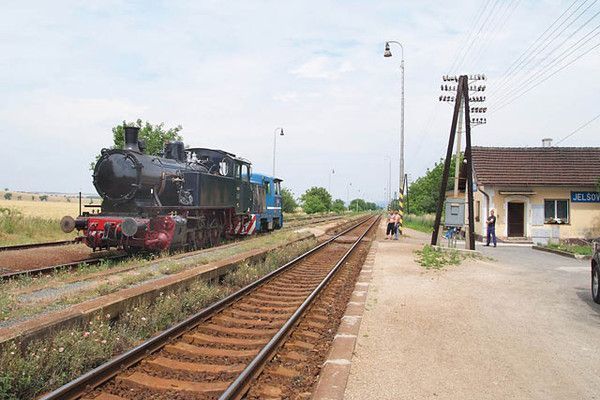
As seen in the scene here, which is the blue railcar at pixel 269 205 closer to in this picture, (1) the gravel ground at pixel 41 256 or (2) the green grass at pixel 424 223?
(1) the gravel ground at pixel 41 256

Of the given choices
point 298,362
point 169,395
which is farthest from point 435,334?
point 169,395

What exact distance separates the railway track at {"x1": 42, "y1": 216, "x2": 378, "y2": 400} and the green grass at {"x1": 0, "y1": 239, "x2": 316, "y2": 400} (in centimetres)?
42

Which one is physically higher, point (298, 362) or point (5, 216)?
point (5, 216)

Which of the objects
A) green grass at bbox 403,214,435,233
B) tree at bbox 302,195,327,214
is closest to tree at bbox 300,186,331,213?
tree at bbox 302,195,327,214

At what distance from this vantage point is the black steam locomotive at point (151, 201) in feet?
41.3

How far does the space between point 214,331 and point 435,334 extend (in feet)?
9.59

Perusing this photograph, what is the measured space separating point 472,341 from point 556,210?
67.3 ft

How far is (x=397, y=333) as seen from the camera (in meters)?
6.57

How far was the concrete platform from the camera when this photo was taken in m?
4.64

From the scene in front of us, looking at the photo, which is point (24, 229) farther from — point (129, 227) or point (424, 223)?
point (424, 223)

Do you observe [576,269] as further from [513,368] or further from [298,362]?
[298,362]

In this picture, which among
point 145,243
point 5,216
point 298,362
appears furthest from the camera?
point 5,216

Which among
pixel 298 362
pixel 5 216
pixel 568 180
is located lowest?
pixel 298 362

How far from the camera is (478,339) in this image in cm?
635
